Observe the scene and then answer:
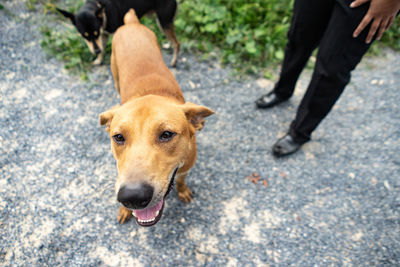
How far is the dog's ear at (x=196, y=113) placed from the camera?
238 centimetres

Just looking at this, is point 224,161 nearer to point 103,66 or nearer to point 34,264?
point 34,264

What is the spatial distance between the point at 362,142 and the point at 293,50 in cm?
195

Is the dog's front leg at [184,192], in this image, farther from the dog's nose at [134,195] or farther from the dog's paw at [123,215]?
the dog's nose at [134,195]

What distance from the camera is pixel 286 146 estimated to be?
11.9 ft

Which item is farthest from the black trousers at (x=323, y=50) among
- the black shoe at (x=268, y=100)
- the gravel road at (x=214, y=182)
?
the gravel road at (x=214, y=182)

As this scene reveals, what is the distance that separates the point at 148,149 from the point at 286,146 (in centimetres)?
243

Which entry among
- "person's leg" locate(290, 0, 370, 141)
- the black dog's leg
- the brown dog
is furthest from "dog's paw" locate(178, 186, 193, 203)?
the black dog's leg

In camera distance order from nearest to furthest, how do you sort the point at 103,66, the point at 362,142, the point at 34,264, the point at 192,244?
the point at 34,264 < the point at 192,244 < the point at 362,142 < the point at 103,66

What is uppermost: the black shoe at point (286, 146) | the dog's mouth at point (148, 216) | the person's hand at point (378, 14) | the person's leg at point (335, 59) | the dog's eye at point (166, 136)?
the person's hand at point (378, 14)

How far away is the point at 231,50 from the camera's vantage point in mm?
5055

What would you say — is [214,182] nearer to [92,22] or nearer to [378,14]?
[378,14]

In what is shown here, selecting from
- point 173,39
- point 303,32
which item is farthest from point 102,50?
point 303,32

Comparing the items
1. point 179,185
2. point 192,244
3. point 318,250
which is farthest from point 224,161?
point 318,250

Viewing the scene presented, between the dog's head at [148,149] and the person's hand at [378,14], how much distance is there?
173 cm
